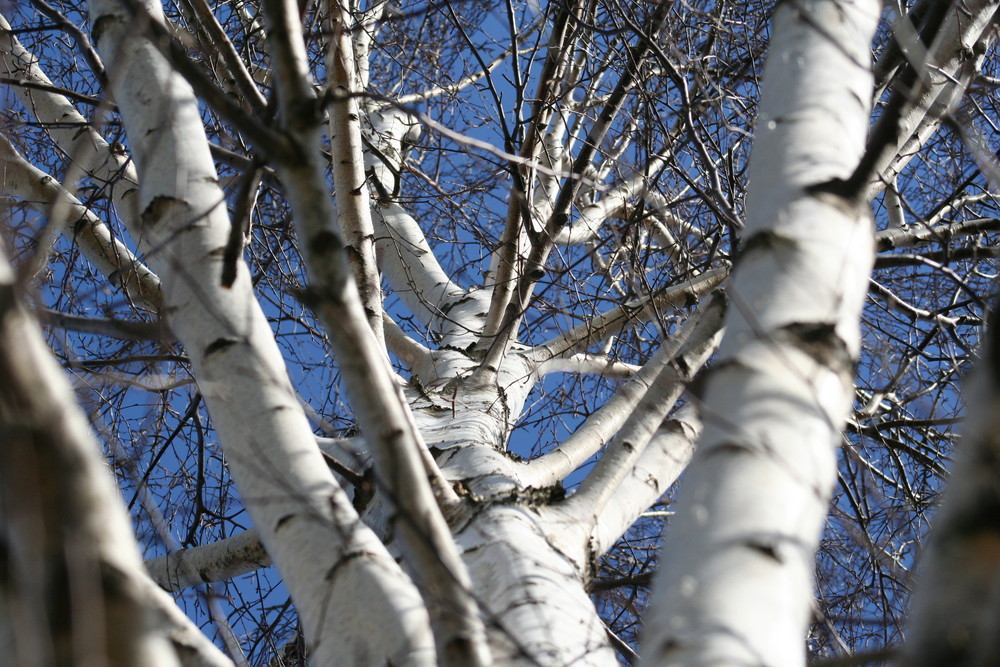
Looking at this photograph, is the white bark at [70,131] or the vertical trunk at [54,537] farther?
the white bark at [70,131]

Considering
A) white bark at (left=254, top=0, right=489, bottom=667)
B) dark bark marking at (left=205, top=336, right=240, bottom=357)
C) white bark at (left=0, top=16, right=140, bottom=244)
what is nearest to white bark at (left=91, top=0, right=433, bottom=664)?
dark bark marking at (left=205, top=336, right=240, bottom=357)

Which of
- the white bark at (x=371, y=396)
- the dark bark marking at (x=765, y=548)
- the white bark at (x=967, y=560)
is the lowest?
the white bark at (x=967, y=560)

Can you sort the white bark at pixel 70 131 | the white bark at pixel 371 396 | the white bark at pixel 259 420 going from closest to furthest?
1. the white bark at pixel 371 396
2. the white bark at pixel 259 420
3. the white bark at pixel 70 131

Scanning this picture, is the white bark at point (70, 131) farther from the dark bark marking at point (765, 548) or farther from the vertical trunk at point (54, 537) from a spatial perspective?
the dark bark marking at point (765, 548)

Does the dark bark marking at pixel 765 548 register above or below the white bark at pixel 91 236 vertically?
below

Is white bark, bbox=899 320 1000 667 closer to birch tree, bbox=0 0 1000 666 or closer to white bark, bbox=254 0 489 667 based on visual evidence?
birch tree, bbox=0 0 1000 666

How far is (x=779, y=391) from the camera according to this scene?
935mm

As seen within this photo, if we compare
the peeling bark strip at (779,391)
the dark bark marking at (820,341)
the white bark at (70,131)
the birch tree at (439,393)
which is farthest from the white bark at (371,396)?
the white bark at (70,131)

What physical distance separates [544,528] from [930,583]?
99 cm

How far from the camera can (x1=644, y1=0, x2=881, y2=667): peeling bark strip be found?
2.70 feet

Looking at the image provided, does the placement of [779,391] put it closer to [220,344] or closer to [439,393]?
[220,344]

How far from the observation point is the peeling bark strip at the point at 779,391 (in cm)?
82

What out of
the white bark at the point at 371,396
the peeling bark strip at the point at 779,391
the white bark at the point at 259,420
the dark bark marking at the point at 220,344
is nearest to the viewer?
the peeling bark strip at the point at 779,391

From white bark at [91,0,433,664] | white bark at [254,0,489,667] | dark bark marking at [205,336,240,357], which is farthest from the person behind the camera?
dark bark marking at [205,336,240,357]
